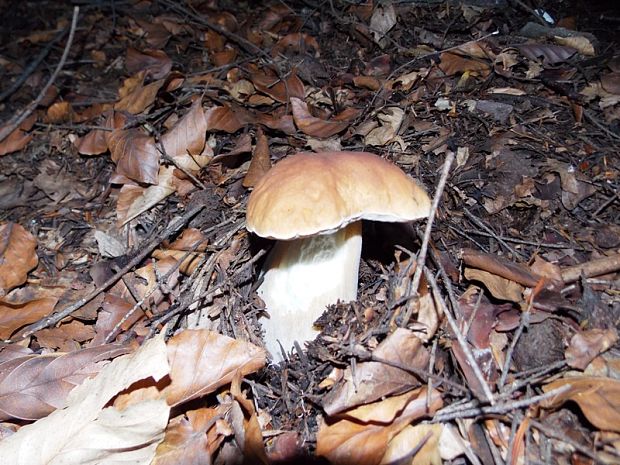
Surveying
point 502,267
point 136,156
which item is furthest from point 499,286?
point 136,156

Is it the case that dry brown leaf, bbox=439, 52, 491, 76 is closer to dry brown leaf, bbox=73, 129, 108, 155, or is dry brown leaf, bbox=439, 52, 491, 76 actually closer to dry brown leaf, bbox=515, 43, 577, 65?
dry brown leaf, bbox=515, 43, 577, 65

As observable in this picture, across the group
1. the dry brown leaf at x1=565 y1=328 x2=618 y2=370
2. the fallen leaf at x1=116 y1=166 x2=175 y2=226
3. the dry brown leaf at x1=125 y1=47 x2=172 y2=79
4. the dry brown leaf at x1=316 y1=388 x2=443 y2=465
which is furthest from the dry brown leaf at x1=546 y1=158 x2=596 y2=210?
the dry brown leaf at x1=125 y1=47 x2=172 y2=79

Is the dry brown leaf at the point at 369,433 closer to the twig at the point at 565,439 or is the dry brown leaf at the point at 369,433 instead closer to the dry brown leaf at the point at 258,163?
the twig at the point at 565,439

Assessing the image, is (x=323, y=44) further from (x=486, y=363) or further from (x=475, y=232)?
(x=486, y=363)

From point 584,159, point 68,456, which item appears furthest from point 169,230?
point 584,159

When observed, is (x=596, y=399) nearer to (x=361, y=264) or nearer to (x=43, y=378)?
(x=361, y=264)

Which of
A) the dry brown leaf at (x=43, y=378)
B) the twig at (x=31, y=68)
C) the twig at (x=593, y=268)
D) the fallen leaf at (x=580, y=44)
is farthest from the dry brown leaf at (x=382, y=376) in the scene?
the twig at (x=31, y=68)
